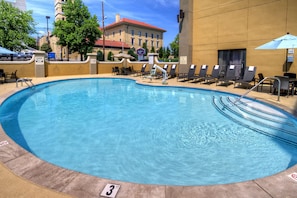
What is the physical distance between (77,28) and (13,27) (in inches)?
275

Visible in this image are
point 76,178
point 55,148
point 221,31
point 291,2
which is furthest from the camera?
point 221,31

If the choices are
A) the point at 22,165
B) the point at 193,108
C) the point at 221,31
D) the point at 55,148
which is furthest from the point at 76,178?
the point at 221,31

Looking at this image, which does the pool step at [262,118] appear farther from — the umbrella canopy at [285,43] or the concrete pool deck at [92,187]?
the concrete pool deck at [92,187]

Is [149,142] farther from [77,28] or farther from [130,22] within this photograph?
[130,22]

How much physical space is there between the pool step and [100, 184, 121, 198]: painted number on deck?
4.00 m

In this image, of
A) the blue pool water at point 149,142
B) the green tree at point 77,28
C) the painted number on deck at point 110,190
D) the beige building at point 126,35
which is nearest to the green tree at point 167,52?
the beige building at point 126,35

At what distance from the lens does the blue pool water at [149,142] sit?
11.6 feet

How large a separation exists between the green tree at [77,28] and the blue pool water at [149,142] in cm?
2096

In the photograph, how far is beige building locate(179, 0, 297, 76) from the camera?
11.4 meters

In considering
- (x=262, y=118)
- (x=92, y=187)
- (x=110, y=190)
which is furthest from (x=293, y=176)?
(x=262, y=118)

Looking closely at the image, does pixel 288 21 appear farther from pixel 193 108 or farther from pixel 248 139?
pixel 248 139

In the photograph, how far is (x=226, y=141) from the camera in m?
4.72

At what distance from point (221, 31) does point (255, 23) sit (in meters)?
2.23

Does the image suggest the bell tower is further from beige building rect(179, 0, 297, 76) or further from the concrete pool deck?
the concrete pool deck
